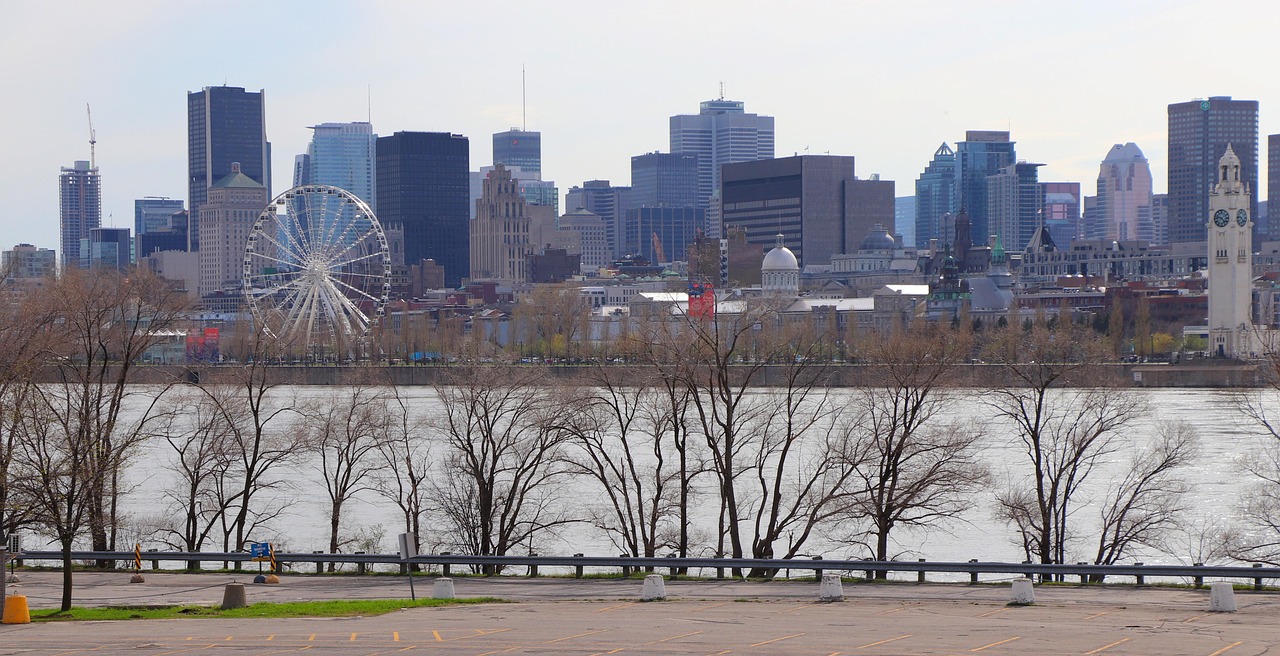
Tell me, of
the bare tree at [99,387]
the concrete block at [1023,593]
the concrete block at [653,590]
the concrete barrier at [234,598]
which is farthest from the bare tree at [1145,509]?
the bare tree at [99,387]

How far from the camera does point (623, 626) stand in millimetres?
23719

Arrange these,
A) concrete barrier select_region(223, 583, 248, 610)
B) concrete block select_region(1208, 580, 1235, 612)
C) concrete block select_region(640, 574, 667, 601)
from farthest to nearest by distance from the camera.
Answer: concrete block select_region(640, 574, 667, 601) → concrete barrier select_region(223, 583, 248, 610) → concrete block select_region(1208, 580, 1235, 612)

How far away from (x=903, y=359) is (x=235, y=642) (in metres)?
22.9

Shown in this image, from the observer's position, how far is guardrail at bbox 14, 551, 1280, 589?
90.3 ft

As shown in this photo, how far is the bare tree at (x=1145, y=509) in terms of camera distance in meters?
34.1

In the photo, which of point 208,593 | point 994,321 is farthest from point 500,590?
point 994,321

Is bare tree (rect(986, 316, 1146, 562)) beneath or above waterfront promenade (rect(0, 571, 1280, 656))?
above

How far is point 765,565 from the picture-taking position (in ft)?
96.8

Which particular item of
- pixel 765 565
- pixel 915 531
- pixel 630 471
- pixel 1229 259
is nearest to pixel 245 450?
pixel 630 471

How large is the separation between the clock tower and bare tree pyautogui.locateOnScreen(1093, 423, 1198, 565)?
96125mm

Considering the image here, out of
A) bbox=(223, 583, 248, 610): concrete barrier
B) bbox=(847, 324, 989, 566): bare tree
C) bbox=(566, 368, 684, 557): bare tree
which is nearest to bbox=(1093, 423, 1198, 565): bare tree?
bbox=(847, 324, 989, 566): bare tree

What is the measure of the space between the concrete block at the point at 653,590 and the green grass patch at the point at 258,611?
2502mm

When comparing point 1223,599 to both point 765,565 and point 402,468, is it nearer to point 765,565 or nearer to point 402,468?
point 765,565

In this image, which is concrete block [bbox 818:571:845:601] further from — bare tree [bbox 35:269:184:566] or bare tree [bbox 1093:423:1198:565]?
bare tree [bbox 35:269:184:566]
